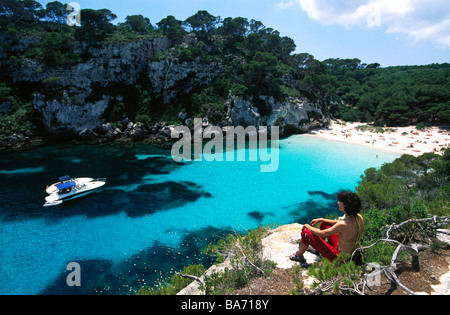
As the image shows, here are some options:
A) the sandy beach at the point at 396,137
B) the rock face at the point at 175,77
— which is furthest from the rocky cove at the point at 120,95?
the sandy beach at the point at 396,137

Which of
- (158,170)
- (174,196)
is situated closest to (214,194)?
(174,196)

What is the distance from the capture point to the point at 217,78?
132 feet

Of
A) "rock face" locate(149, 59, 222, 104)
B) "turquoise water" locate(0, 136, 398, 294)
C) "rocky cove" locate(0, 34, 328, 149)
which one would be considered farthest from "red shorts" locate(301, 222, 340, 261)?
"rock face" locate(149, 59, 222, 104)

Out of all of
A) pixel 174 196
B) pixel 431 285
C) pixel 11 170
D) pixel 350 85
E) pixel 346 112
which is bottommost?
pixel 174 196

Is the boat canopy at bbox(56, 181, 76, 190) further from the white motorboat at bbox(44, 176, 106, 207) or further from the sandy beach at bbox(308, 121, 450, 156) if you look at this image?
the sandy beach at bbox(308, 121, 450, 156)

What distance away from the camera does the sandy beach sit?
28.1 metres

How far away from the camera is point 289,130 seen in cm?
3828

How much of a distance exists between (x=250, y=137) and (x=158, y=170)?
17710 millimetres

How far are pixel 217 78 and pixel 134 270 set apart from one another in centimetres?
3712

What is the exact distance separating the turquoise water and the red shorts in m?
7.32

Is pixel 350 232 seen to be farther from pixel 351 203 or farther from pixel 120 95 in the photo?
pixel 120 95

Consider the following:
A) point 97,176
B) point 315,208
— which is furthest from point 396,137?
point 97,176

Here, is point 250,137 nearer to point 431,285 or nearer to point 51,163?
point 51,163

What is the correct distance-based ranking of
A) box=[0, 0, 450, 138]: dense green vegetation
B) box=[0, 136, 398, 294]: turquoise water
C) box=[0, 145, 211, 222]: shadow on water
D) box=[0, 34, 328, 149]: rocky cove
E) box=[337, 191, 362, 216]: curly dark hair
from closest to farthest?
box=[337, 191, 362, 216]: curly dark hair < box=[0, 136, 398, 294]: turquoise water < box=[0, 145, 211, 222]: shadow on water < box=[0, 34, 328, 149]: rocky cove < box=[0, 0, 450, 138]: dense green vegetation
